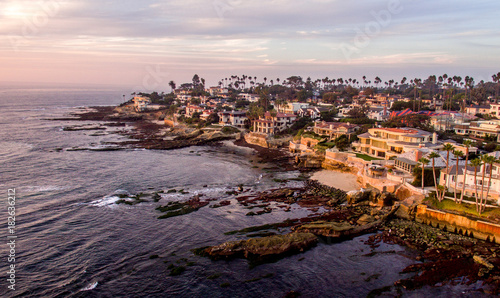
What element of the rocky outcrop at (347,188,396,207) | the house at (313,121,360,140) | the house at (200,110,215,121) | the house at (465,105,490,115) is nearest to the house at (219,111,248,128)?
the house at (200,110,215,121)

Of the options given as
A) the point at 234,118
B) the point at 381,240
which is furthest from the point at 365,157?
the point at 234,118

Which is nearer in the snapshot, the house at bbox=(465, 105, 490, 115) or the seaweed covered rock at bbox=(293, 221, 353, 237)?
the seaweed covered rock at bbox=(293, 221, 353, 237)

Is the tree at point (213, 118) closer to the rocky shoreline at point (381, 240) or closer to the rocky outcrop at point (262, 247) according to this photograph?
the rocky shoreline at point (381, 240)

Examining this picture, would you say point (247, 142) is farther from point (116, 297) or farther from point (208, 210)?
point (116, 297)

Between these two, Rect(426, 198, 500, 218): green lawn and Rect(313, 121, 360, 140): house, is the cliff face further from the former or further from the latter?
Rect(426, 198, 500, 218): green lawn

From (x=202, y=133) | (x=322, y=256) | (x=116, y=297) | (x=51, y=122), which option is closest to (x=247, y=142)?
(x=202, y=133)
